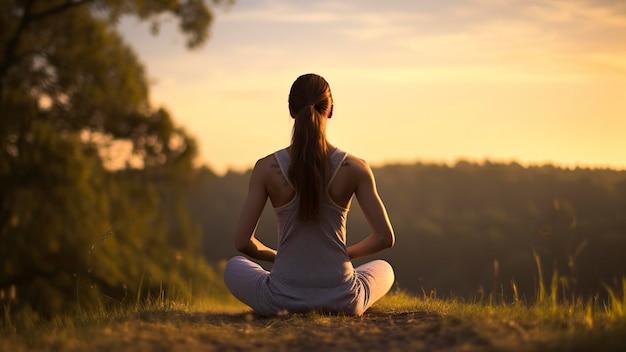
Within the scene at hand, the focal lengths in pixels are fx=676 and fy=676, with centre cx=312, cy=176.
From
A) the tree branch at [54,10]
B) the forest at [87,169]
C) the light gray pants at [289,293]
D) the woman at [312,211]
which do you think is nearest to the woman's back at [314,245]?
the woman at [312,211]

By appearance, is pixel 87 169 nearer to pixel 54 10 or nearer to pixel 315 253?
pixel 54 10

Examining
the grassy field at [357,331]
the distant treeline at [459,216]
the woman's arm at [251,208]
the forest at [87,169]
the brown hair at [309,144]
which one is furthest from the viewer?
the distant treeline at [459,216]

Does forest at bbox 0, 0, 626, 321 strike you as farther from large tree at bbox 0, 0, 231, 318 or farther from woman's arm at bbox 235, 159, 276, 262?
woman's arm at bbox 235, 159, 276, 262

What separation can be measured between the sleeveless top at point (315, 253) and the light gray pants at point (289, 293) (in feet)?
0.08

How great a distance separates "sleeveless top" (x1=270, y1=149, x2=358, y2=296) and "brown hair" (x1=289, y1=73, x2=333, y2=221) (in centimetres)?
9

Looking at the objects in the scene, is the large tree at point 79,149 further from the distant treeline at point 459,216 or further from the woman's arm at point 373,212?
the distant treeline at point 459,216

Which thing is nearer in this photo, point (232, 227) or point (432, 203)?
point (432, 203)

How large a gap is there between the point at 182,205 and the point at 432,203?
27.6 metres

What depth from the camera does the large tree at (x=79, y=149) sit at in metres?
12.7

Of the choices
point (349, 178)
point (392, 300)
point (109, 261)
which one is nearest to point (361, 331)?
point (349, 178)

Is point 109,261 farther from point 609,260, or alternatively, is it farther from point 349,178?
point 609,260

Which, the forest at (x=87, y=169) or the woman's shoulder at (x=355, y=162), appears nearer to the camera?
the woman's shoulder at (x=355, y=162)

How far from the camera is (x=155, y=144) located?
48.6ft

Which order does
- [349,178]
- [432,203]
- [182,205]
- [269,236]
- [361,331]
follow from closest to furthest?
[361,331]
[349,178]
[182,205]
[269,236]
[432,203]
